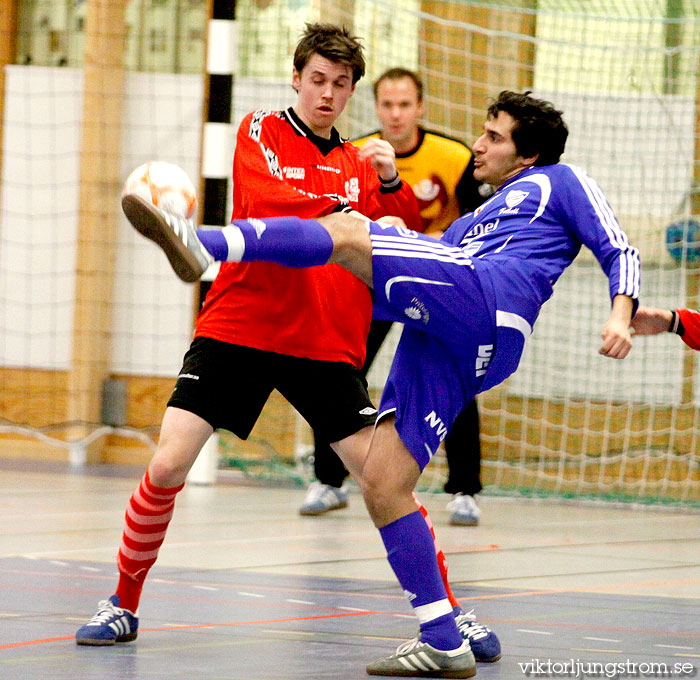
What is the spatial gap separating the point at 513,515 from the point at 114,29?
171 inches

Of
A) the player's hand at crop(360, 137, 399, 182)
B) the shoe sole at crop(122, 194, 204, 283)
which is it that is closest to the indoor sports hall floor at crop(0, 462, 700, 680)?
the shoe sole at crop(122, 194, 204, 283)

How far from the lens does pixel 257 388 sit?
3666 millimetres

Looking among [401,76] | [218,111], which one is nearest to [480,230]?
[401,76]

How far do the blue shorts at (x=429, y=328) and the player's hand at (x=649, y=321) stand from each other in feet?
1.76

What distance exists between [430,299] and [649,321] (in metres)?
0.74

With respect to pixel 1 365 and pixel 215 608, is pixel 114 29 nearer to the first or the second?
pixel 1 365

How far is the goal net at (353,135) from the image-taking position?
326 inches

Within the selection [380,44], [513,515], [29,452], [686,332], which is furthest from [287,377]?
[29,452]

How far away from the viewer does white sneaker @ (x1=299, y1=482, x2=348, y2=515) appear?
21.9 feet

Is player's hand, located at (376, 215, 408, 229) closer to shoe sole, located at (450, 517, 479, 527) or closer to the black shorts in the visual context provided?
the black shorts

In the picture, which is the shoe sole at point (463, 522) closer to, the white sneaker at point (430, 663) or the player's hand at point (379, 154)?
the player's hand at point (379, 154)

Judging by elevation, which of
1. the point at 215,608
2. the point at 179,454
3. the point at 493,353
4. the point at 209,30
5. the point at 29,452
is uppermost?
the point at 209,30

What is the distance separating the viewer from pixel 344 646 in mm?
3408

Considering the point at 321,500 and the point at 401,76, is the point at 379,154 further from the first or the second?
the point at 321,500
